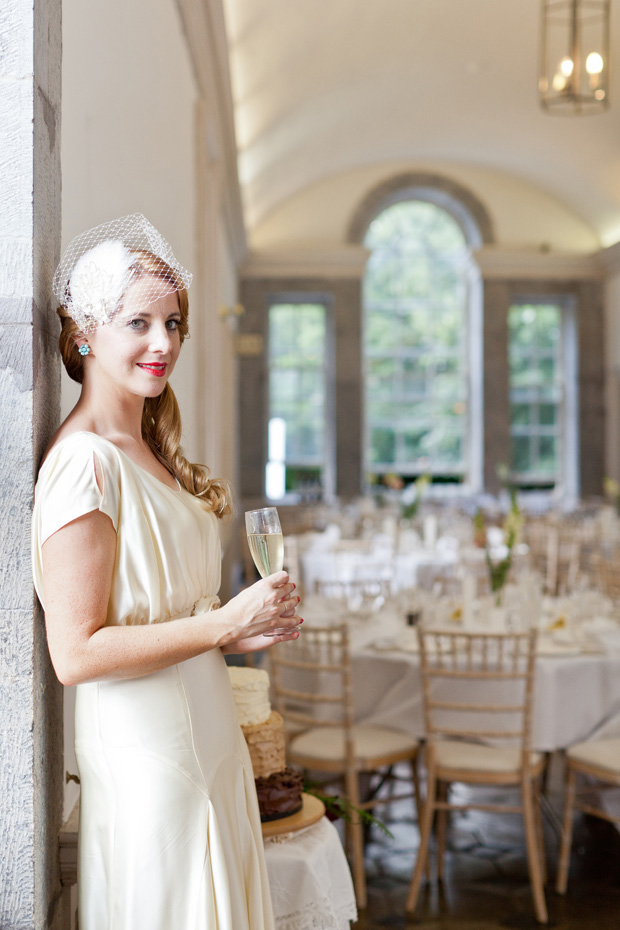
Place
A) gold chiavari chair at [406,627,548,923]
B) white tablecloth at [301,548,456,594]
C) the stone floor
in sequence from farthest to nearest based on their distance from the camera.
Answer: white tablecloth at [301,548,456,594] < gold chiavari chair at [406,627,548,923] < the stone floor

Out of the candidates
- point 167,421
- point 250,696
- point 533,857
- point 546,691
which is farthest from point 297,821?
point 546,691

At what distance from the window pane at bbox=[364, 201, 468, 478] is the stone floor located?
9.51 m

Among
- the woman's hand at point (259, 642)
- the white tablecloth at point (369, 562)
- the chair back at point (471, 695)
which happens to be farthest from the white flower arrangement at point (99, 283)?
the white tablecloth at point (369, 562)

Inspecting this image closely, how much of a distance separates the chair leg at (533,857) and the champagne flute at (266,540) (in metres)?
2.59

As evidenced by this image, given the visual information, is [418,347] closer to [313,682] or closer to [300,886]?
[313,682]

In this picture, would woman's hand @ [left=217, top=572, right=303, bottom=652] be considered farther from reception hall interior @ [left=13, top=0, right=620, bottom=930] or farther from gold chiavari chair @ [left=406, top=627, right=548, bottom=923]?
gold chiavari chair @ [left=406, top=627, right=548, bottom=923]

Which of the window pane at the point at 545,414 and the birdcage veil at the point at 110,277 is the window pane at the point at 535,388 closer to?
the window pane at the point at 545,414

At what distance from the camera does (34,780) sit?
1523 millimetres

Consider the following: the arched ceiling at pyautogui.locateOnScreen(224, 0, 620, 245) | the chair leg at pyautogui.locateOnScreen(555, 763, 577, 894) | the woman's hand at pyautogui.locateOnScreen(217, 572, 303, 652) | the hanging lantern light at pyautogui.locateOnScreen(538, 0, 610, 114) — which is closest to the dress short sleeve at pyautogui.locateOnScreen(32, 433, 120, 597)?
the woman's hand at pyautogui.locateOnScreen(217, 572, 303, 652)

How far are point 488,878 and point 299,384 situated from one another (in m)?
10.2

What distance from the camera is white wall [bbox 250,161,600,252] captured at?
13.2m

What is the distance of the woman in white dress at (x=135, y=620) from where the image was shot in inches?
54.1

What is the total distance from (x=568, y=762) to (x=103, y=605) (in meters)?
3.00

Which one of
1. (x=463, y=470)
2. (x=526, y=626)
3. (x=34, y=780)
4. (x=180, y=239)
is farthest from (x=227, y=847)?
(x=463, y=470)
